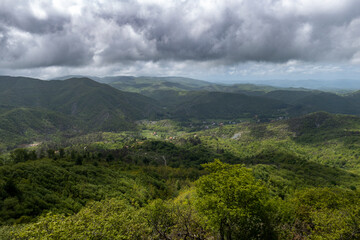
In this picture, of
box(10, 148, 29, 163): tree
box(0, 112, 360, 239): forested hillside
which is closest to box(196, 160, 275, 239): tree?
box(0, 112, 360, 239): forested hillside

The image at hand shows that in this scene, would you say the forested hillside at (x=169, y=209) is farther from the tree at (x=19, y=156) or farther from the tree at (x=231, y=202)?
the tree at (x=19, y=156)

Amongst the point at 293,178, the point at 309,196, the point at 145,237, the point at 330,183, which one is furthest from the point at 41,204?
the point at 330,183

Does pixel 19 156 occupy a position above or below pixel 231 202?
below

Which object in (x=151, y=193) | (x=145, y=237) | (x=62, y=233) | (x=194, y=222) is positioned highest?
(x=62, y=233)

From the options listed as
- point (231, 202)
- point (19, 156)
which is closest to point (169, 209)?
point (231, 202)

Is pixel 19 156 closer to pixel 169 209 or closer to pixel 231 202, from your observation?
pixel 169 209

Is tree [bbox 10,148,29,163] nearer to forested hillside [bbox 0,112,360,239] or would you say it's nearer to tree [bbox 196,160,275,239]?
forested hillside [bbox 0,112,360,239]

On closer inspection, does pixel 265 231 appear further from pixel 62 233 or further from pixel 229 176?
pixel 62 233

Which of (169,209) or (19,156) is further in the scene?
(19,156)
